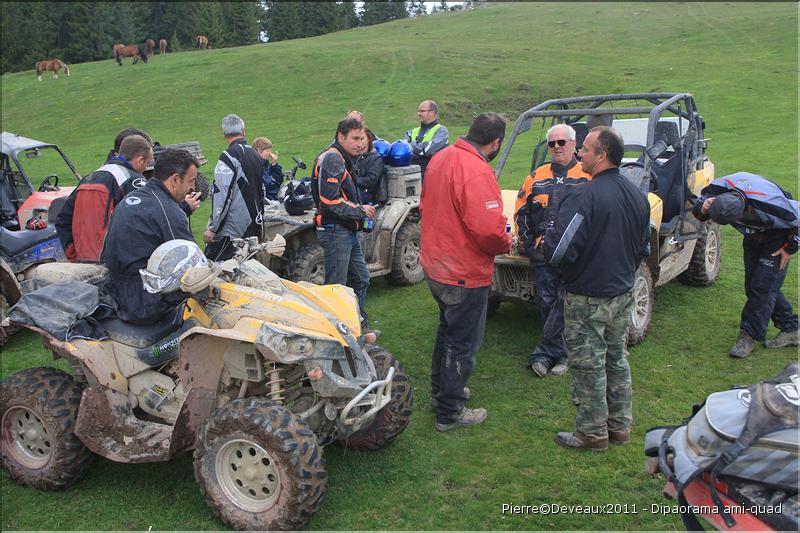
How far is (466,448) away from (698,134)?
4.82m

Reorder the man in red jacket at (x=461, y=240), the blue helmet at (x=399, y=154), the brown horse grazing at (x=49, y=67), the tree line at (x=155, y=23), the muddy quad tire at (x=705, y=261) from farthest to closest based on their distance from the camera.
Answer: the tree line at (x=155, y=23), the brown horse grazing at (x=49, y=67), the blue helmet at (x=399, y=154), the muddy quad tire at (x=705, y=261), the man in red jacket at (x=461, y=240)

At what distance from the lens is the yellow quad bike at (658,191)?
250 inches

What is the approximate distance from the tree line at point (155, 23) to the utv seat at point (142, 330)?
61.1 m

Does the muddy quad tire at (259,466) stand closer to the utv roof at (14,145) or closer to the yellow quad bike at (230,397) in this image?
the yellow quad bike at (230,397)

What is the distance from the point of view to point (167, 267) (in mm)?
3896

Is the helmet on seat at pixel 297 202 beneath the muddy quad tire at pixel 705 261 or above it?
above

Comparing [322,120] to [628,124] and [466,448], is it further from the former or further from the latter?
[466,448]

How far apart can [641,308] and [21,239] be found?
250 inches

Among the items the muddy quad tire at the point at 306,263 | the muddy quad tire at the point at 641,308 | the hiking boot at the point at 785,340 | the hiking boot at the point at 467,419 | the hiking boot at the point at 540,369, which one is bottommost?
the hiking boot at the point at 785,340

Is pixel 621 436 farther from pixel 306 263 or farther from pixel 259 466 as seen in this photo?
pixel 306 263

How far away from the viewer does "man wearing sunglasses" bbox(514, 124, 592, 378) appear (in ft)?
18.9

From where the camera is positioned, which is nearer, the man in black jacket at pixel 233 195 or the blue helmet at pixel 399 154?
the man in black jacket at pixel 233 195

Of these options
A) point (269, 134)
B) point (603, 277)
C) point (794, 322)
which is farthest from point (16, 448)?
point (269, 134)

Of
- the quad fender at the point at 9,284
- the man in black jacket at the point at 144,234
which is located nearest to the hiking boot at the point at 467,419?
the man in black jacket at the point at 144,234
